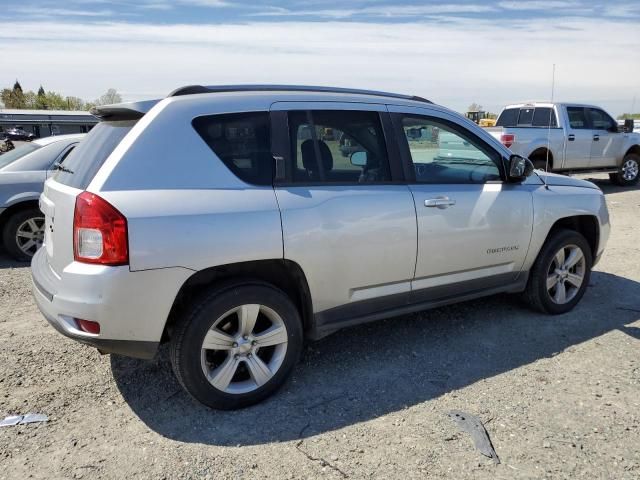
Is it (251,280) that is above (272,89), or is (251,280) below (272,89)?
below

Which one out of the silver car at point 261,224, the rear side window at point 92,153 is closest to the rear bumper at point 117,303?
the silver car at point 261,224

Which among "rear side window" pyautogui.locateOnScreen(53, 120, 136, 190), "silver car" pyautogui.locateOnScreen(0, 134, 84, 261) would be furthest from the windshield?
"rear side window" pyautogui.locateOnScreen(53, 120, 136, 190)

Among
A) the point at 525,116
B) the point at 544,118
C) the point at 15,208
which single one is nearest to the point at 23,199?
the point at 15,208

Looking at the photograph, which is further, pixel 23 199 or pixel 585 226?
pixel 23 199

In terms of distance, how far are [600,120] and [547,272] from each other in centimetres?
1010

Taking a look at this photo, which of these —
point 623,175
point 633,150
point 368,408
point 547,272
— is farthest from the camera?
point 633,150

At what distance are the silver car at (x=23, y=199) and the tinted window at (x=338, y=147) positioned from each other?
423 centimetres

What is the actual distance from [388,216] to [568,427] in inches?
63.9

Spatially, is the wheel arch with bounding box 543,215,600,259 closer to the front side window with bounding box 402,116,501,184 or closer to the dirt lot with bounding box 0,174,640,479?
the dirt lot with bounding box 0,174,640,479

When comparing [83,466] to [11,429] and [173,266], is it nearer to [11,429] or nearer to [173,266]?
[11,429]

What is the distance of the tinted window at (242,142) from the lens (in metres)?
3.09

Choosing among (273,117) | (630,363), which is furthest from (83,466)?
(630,363)

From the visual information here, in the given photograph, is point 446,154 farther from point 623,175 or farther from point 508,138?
point 623,175

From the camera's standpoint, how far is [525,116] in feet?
40.4
